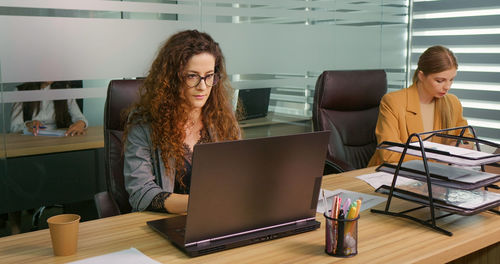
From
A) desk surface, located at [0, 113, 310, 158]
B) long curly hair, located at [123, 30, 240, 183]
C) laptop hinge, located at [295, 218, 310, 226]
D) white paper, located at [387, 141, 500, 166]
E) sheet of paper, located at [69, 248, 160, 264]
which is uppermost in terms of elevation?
long curly hair, located at [123, 30, 240, 183]

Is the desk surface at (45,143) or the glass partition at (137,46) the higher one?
the glass partition at (137,46)

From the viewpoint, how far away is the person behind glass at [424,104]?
8.94 ft

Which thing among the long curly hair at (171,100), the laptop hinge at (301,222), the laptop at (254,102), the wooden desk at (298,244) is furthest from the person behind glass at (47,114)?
the laptop hinge at (301,222)

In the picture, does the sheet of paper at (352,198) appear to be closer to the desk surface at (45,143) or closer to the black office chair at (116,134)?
the black office chair at (116,134)

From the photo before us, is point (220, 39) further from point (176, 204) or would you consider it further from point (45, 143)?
point (176, 204)

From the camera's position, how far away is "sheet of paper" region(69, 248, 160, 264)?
1246 mm

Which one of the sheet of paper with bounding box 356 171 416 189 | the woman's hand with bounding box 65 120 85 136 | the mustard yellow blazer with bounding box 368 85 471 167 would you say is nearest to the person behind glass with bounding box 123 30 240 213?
the sheet of paper with bounding box 356 171 416 189

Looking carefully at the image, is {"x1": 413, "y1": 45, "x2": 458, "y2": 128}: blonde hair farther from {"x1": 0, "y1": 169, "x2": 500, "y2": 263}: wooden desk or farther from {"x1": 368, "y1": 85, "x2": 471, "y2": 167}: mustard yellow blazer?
{"x1": 0, "y1": 169, "x2": 500, "y2": 263}: wooden desk

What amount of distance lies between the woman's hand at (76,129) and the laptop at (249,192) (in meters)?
1.35

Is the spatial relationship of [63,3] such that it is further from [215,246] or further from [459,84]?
[459,84]

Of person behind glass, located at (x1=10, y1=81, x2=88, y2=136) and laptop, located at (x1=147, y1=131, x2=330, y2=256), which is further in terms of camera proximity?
person behind glass, located at (x1=10, y1=81, x2=88, y2=136)

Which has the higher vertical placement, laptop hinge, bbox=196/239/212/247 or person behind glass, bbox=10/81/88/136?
person behind glass, bbox=10/81/88/136

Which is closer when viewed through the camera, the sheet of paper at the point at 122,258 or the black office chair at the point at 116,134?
the sheet of paper at the point at 122,258

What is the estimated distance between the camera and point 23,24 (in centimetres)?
245
